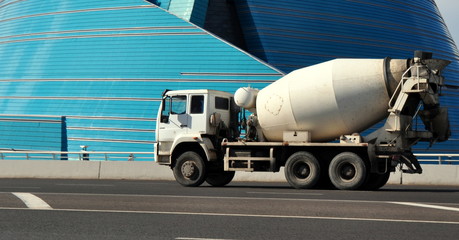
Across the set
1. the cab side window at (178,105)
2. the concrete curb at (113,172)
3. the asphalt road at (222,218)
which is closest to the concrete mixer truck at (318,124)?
the cab side window at (178,105)

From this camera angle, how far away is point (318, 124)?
20.1 metres

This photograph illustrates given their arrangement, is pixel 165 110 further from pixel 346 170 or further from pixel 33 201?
pixel 33 201

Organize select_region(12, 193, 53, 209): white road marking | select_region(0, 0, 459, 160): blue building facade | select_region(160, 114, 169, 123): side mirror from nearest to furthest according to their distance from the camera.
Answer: select_region(12, 193, 53, 209): white road marking
select_region(160, 114, 169, 123): side mirror
select_region(0, 0, 459, 160): blue building facade

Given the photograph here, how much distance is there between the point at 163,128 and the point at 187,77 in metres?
22.2

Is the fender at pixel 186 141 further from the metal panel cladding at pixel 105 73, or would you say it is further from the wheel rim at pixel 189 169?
the metal panel cladding at pixel 105 73

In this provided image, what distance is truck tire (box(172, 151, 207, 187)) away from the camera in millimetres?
21578

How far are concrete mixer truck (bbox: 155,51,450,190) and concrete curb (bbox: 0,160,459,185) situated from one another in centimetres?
460

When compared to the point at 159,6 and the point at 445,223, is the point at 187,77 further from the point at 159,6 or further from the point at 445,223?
the point at 445,223

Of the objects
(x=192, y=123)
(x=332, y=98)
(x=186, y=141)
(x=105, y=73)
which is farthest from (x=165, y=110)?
(x=105, y=73)

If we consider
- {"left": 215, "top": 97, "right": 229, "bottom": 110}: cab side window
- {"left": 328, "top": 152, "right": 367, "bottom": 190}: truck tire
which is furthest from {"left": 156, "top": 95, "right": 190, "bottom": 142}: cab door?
{"left": 328, "top": 152, "right": 367, "bottom": 190}: truck tire

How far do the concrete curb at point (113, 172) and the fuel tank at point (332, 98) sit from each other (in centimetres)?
602

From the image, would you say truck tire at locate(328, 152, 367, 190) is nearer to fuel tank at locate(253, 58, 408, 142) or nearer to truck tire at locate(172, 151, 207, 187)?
fuel tank at locate(253, 58, 408, 142)

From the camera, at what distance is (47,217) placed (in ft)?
35.0

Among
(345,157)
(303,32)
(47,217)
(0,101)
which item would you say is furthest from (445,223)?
(0,101)
